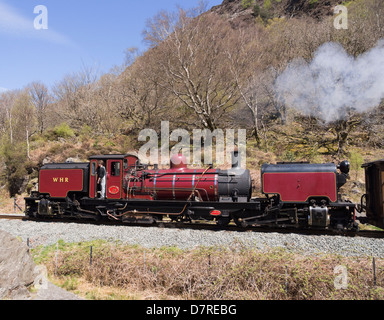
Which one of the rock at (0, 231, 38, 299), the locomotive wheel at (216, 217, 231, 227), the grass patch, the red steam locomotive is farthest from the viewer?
the locomotive wheel at (216, 217, 231, 227)

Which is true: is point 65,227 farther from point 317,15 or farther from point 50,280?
point 317,15

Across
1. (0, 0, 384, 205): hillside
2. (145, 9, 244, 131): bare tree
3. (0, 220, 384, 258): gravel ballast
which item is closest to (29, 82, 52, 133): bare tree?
(0, 0, 384, 205): hillside

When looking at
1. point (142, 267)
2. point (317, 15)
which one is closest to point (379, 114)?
point (142, 267)

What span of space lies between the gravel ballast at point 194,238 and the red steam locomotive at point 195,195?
0.90 m

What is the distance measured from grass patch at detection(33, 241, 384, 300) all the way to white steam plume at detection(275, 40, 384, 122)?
15.4m

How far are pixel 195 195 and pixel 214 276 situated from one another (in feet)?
17.1

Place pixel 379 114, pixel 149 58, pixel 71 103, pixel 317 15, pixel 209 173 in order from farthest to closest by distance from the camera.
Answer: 1. pixel 317 15
2. pixel 71 103
3. pixel 149 58
4. pixel 379 114
5. pixel 209 173

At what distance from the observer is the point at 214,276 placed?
21.4ft

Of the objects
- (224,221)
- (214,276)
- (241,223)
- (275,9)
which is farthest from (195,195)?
(275,9)

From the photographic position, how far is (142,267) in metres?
7.20

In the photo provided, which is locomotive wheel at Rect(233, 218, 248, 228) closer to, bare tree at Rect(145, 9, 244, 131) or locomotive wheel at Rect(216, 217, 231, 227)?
locomotive wheel at Rect(216, 217, 231, 227)

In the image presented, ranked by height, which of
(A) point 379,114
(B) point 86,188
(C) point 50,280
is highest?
(A) point 379,114

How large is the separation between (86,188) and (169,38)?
17.0 metres

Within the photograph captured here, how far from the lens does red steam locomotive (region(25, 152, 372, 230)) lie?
1012 centimetres
